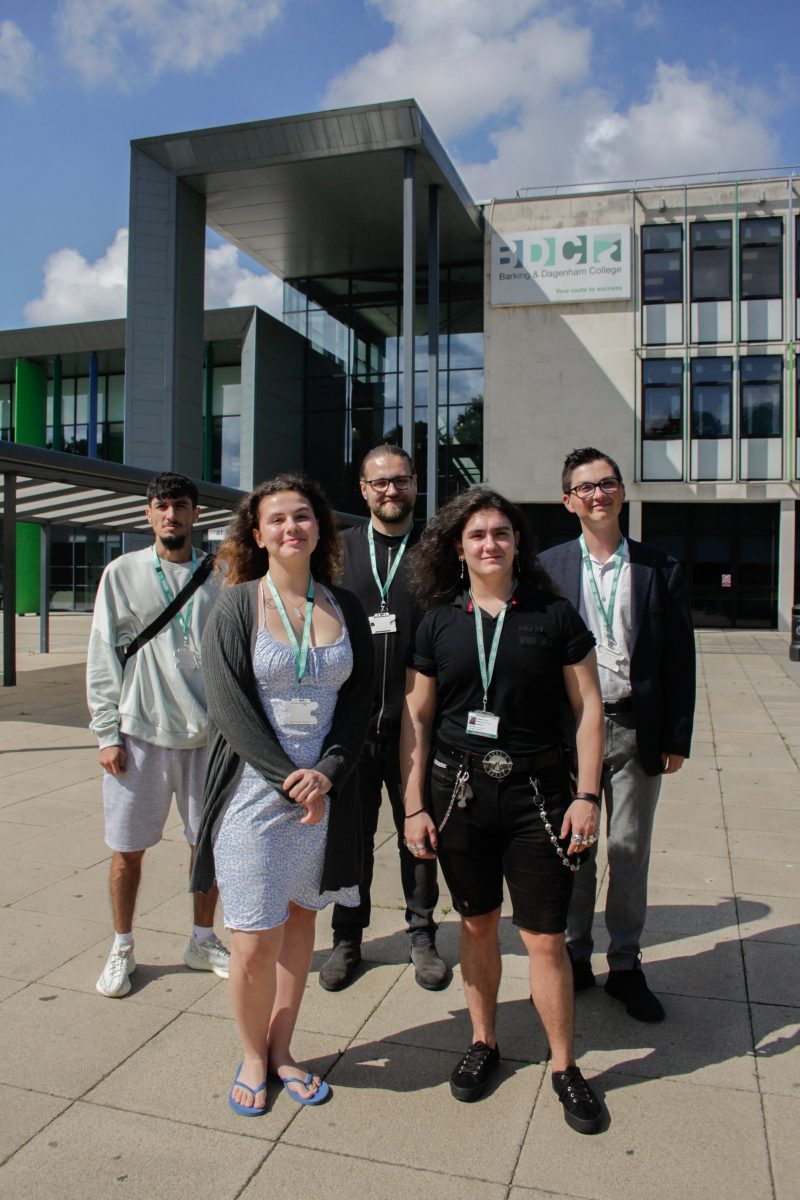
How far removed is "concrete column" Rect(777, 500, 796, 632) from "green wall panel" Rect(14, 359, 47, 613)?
22.6m

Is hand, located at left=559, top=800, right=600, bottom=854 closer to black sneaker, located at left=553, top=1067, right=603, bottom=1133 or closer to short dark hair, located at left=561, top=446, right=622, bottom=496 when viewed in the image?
black sneaker, located at left=553, top=1067, right=603, bottom=1133

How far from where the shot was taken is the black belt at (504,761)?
2.70 m

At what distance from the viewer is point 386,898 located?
4527 millimetres

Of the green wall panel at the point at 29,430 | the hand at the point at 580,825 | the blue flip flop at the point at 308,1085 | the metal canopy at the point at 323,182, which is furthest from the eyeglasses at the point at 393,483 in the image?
the green wall panel at the point at 29,430

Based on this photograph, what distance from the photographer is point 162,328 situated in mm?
20250

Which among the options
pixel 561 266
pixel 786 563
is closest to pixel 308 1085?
pixel 786 563

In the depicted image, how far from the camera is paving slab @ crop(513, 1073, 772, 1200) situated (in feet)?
7.71

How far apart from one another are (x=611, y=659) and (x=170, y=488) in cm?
183

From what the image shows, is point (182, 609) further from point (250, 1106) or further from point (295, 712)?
point (250, 1106)

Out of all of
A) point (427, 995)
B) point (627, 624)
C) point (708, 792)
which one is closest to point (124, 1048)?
point (427, 995)

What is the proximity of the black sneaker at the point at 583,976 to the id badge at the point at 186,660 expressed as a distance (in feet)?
6.15

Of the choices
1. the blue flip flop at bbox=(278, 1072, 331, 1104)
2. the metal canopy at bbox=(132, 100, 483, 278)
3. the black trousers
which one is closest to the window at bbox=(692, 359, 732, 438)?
the metal canopy at bbox=(132, 100, 483, 278)

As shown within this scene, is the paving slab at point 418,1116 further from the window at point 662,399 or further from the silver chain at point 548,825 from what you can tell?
the window at point 662,399

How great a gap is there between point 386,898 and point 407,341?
17.2 m
